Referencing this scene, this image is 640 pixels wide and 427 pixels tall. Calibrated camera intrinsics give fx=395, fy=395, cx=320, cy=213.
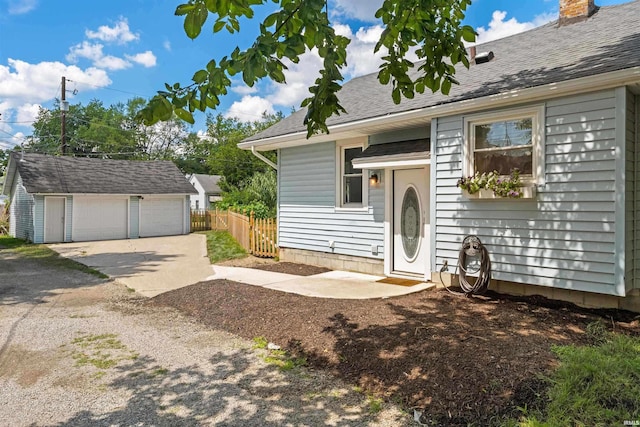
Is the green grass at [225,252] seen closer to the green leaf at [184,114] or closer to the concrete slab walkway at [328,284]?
the concrete slab walkway at [328,284]

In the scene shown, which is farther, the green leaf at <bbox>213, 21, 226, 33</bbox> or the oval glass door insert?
the oval glass door insert

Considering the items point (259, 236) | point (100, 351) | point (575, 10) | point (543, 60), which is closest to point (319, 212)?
point (259, 236)

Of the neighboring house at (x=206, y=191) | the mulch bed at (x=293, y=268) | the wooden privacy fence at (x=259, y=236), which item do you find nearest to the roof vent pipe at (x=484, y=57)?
the mulch bed at (x=293, y=268)

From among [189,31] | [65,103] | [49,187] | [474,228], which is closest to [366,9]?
[474,228]

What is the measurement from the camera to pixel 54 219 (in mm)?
17734

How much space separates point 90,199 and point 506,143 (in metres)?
18.8

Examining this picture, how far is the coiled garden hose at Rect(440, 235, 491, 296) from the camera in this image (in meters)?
5.86

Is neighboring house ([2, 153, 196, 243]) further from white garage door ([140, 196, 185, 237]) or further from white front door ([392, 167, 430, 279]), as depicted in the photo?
white front door ([392, 167, 430, 279])

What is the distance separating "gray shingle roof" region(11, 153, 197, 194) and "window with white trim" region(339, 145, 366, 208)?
14.9 meters

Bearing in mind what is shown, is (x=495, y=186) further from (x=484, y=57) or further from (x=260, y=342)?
(x=260, y=342)

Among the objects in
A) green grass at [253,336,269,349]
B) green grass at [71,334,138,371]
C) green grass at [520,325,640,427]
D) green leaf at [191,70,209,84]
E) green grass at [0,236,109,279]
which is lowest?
green grass at [0,236,109,279]

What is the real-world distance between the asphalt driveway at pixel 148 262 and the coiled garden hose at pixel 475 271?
5.15 metres

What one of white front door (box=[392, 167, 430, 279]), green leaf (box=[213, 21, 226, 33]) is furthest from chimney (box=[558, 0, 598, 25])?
green leaf (box=[213, 21, 226, 33])

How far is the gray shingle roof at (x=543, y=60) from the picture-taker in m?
5.23
